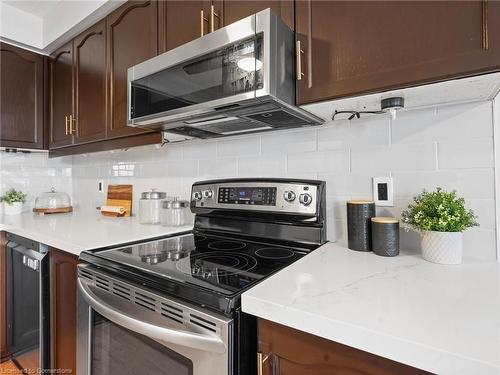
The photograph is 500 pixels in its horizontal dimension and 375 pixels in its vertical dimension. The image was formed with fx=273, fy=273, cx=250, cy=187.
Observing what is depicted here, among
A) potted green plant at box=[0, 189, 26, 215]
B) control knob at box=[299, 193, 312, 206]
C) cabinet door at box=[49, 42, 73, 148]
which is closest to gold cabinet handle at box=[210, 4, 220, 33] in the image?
control knob at box=[299, 193, 312, 206]

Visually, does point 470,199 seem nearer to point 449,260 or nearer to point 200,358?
point 449,260

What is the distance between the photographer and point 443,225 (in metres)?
0.79

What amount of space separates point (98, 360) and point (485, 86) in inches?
58.7

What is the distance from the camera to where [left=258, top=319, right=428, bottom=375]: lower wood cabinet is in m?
0.49

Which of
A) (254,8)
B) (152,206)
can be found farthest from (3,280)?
(254,8)

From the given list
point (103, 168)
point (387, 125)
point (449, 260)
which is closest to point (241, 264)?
point (449, 260)

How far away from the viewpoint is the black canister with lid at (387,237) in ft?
2.94

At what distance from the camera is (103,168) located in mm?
2227

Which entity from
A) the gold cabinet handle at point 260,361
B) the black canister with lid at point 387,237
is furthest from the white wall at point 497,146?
the gold cabinet handle at point 260,361

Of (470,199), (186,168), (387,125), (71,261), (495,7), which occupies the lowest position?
(71,261)

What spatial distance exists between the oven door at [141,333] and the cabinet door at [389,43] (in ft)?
2.34

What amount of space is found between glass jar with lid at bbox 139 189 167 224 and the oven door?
25.2 inches

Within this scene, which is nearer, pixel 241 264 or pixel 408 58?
pixel 408 58

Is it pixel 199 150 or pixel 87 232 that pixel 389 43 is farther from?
pixel 87 232
